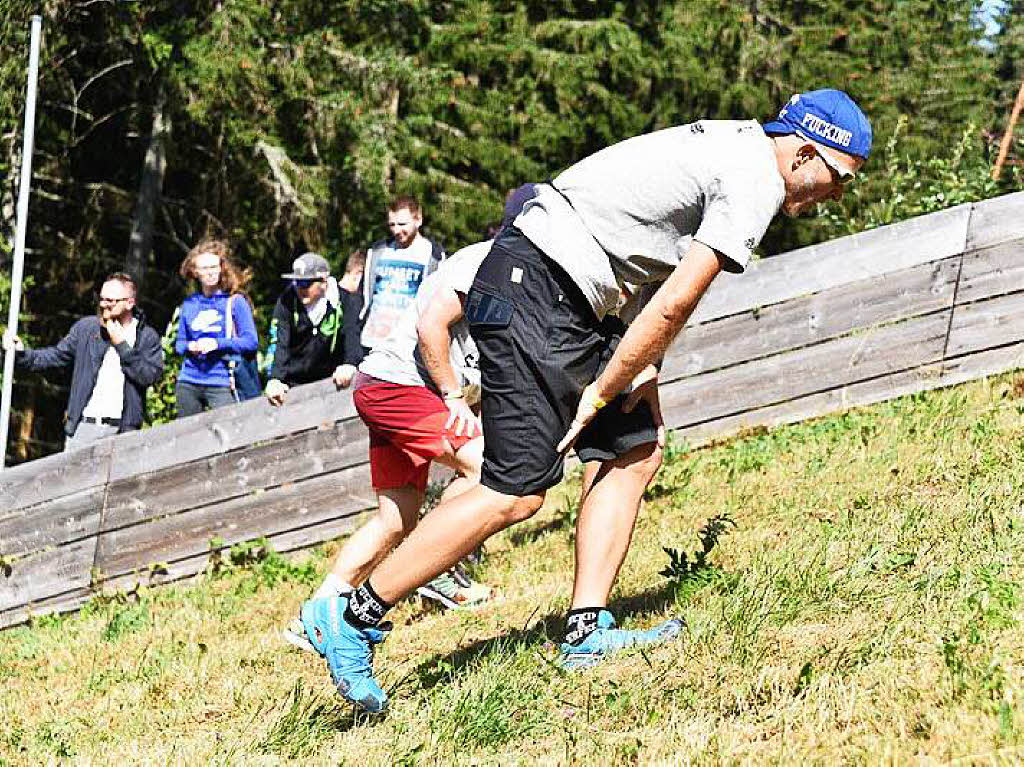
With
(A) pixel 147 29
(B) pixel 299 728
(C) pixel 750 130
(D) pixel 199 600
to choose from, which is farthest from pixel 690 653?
(A) pixel 147 29

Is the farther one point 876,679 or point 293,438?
point 293,438

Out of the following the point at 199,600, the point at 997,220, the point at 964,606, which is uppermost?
the point at 964,606

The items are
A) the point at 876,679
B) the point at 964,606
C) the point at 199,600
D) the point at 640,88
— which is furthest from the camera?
the point at 640,88

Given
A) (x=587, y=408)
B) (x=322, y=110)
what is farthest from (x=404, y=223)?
(x=322, y=110)

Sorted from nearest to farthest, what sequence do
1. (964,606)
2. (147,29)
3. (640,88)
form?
1. (964,606)
2. (147,29)
3. (640,88)

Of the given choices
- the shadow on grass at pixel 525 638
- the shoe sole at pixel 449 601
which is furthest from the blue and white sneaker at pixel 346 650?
the shoe sole at pixel 449 601

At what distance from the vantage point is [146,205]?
57.3 feet

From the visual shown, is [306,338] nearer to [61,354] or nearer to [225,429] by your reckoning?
[225,429]

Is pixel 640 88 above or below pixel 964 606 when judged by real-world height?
below

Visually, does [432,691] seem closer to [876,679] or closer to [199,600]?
[876,679]

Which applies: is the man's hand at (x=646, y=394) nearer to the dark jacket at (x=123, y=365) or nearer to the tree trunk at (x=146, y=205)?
the dark jacket at (x=123, y=365)

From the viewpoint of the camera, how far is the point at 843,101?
13.0 ft

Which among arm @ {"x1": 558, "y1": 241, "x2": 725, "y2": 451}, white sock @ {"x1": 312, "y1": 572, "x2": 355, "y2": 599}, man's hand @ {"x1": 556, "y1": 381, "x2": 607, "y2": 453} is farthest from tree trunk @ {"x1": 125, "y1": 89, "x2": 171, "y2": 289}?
arm @ {"x1": 558, "y1": 241, "x2": 725, "y2": 451}

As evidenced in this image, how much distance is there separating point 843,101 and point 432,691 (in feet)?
6.89
